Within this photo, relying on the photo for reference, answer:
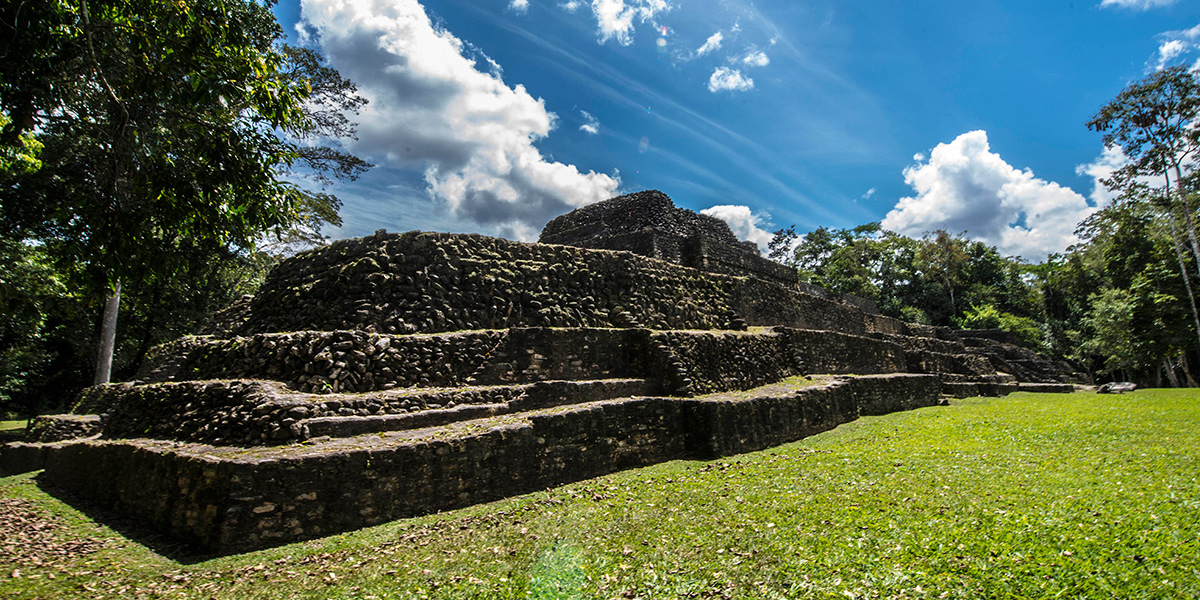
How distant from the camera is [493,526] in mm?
5344

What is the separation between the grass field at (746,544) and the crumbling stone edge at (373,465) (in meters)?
0.25

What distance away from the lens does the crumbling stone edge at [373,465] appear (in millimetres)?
4770

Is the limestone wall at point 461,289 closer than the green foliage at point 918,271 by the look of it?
Yes

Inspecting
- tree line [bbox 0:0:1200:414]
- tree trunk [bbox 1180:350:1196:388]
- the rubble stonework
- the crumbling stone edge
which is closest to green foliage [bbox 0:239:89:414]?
tree line [bbox 0:0:1200:414]

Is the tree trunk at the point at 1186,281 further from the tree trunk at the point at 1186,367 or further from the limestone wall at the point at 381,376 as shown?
the limestone wall at the point at 381,376

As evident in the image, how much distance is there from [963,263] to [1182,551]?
159 ft

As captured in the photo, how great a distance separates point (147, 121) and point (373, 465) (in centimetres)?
464

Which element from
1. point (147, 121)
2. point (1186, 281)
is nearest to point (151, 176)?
point (147, 121)

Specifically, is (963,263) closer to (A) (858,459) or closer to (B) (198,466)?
(A) (858,459)

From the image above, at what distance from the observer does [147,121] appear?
5.82 m

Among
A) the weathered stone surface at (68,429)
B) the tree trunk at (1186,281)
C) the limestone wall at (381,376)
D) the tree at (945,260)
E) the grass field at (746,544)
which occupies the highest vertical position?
the tree at (945,260)

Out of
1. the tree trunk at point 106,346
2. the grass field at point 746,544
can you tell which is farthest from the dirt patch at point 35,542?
the tree trunk at point 106,346

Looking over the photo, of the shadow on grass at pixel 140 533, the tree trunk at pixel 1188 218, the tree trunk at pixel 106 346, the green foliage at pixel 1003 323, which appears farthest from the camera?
the green foliage at pixel 1003 323

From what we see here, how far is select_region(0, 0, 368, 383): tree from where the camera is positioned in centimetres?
526
